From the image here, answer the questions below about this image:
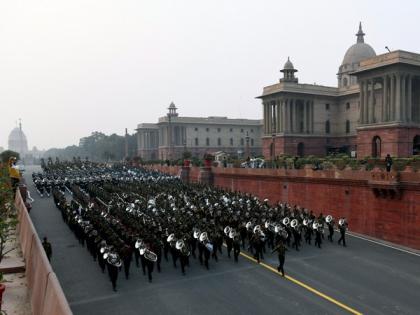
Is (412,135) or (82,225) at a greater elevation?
(412,135)

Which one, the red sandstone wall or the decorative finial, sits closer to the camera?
the red sandstone wall

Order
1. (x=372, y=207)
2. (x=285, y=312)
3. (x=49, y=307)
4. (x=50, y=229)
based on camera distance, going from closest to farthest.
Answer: (x=49, y=307), (x=285, y=312), (x=50, y=229), (x=372, y=207)

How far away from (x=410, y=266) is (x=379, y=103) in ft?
125

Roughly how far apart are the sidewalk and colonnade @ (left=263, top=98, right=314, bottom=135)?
175 feet

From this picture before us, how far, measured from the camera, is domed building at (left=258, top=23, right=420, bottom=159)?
4456cm

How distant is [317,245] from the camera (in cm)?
2069

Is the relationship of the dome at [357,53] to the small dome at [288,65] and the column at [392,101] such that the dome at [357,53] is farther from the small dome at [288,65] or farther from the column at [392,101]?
the column at [392,101]

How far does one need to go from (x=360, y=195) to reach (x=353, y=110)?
142 feet

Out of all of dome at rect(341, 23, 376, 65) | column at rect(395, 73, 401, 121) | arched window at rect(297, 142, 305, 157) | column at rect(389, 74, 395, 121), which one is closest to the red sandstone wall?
column at rect(395, 73, 401, 121)

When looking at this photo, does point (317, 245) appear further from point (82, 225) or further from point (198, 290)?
point (82, 225)

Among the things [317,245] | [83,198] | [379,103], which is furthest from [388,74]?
[83,198]

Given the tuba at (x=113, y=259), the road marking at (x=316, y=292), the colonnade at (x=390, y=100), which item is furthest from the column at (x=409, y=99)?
the tuba at (x=113, y=259)

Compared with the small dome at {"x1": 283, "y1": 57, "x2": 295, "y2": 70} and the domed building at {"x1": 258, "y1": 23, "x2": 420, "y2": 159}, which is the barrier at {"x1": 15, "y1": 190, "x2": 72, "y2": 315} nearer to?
the domed building at {"x1": 258, "y1": 23, "x2": 420, "y2": 159}

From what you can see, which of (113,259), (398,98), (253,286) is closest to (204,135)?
(398,98)
